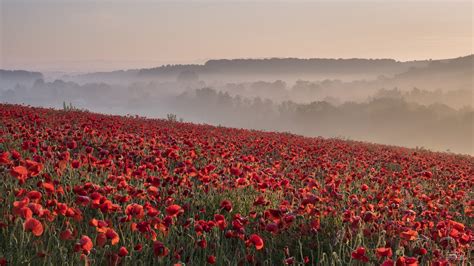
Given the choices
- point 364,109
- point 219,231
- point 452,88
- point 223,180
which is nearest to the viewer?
point 219,231

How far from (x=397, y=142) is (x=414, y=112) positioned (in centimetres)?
1014

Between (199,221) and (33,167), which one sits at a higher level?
(33,167)

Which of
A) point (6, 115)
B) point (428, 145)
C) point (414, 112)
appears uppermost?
point (6, 115)

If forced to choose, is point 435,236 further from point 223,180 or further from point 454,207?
point 454,207

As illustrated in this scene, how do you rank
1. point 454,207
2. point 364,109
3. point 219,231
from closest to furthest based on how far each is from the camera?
point 219,231, point 454,207, point 364,109

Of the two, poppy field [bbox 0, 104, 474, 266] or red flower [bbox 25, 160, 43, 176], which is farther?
red flower [bbox 25, 160, 43, 176]

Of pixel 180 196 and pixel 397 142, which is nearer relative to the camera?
pixel 180 196

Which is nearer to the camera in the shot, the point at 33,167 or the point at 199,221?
the point at 199,221

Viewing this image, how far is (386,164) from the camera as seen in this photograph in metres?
13.4

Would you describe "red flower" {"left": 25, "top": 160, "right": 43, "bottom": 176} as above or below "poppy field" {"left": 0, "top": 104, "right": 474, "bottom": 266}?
above

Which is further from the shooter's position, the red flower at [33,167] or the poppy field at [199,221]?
the red flower at [33,167]

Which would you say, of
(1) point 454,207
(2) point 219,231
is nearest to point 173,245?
(2) point 219,231

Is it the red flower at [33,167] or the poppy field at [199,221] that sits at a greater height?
the red flower at [33,167]

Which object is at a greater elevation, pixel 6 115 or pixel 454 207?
pixel 6 115
